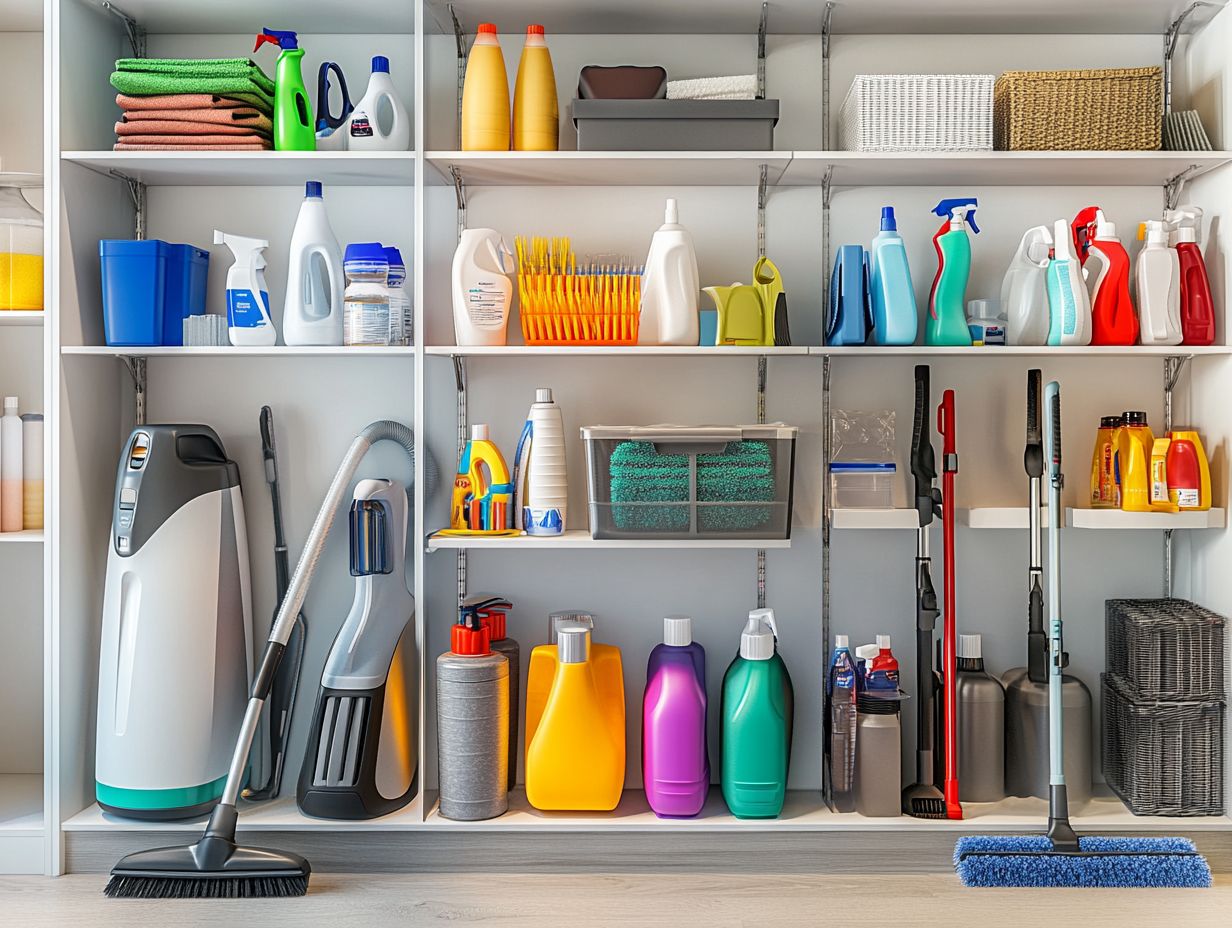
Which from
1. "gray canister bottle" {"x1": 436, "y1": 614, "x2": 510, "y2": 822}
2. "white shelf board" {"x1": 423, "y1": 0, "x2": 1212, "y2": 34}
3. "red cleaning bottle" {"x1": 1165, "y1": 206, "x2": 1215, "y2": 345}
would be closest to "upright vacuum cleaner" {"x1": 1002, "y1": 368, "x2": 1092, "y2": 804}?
"red cleaning bottle" {"x1": 1165, "y1": 206, "x2": 1215, "y2": 345}

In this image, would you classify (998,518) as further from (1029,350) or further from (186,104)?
(186,104)

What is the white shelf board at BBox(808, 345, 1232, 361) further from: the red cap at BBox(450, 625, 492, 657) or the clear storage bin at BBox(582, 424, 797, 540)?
the red cap at BBox(450, 625, 492, 657)

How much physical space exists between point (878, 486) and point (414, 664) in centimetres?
116

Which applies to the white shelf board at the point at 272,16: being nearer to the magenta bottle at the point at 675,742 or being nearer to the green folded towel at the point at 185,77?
the green folded towel at the point at 185,77

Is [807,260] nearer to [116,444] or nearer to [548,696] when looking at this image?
[548,696]

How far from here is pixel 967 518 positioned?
7.90 ft

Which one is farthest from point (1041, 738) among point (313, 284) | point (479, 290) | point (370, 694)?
point (313, 284)

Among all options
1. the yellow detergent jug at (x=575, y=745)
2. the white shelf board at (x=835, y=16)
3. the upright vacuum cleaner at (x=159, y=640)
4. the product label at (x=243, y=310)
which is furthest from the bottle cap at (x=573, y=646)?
the white shelf board at (x=835, y=16)

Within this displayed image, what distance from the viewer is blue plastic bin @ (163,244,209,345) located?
93.8 inches

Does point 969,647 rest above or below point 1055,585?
below

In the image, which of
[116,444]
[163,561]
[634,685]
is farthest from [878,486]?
[116,444]

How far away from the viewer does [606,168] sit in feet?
7.76

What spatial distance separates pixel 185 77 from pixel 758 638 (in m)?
1.80

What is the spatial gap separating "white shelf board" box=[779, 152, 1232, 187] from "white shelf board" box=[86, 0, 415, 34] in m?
1.02
